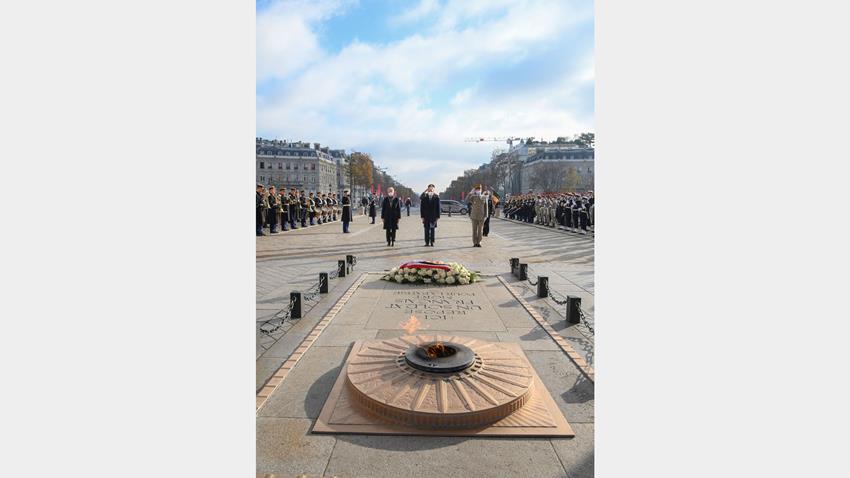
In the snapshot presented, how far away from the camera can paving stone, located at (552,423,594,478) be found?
2545 mm

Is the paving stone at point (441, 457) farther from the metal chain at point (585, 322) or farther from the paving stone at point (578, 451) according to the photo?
the metal chain at point (585, 322)

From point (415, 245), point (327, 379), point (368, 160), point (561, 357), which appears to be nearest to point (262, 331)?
point (327, 379)

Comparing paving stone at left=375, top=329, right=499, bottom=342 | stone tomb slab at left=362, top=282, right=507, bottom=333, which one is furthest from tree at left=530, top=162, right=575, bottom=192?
paving stone at left=375, top=329, right=499, bottom=342

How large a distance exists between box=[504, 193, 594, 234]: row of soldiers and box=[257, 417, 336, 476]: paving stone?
20.4 m

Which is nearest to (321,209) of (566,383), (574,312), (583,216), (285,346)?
(583,216)

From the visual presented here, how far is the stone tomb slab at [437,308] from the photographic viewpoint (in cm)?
536

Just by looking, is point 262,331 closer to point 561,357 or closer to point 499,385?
point 499,385

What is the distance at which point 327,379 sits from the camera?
376 centimetres

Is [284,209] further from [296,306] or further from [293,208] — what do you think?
[296,306]

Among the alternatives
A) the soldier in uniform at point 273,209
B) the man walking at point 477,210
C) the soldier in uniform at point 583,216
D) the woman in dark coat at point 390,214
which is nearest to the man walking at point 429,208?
the woman in dark coat at point 390,214

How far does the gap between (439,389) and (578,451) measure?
1005 mm

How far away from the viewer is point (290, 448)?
8.96ft

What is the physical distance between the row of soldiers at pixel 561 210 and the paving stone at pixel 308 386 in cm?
1922

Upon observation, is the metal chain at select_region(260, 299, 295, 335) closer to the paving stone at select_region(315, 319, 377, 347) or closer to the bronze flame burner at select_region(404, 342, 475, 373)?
the paving stone at select_region(315, 319, 377, 347)
